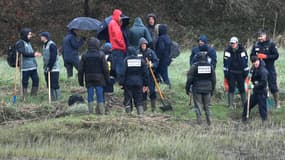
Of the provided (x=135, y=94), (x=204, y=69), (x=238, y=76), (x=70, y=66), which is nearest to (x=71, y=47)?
(x=70, y=66)

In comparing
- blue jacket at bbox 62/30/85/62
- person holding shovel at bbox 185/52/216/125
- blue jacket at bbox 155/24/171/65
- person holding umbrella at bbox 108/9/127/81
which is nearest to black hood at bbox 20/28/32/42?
blue jacket at bbox 62/30/85/62

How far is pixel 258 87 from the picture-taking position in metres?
15.4

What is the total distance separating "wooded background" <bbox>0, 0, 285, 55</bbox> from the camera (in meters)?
36.4

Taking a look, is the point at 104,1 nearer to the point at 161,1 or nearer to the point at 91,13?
the point at 91,13

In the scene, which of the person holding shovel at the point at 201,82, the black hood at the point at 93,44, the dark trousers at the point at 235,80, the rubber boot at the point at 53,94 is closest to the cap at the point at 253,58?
the person holding shovel at the point at 201,82

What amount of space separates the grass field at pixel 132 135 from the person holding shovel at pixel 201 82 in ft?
1.57

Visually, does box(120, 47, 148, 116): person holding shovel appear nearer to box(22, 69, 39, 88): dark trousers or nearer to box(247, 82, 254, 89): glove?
box(247, 82, 254, 89): glove

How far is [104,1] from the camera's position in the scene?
3894cm

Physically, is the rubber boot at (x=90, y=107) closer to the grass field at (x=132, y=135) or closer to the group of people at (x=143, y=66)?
the group of people at (x=143, y=66)

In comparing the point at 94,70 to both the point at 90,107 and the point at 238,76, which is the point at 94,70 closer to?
the point at 90,107

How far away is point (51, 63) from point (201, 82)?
4151 millimetres

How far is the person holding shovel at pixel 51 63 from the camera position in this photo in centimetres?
1686

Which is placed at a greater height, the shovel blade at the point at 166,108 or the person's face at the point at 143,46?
the person's face at the point at 143,46

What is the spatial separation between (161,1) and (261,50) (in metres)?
25.2
